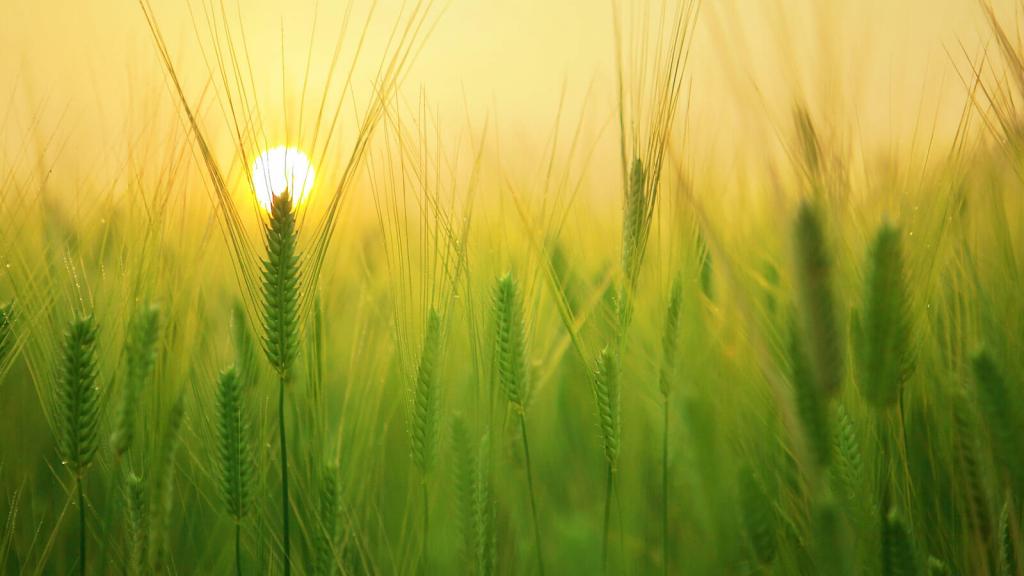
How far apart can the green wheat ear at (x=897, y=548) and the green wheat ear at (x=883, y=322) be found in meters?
0.12

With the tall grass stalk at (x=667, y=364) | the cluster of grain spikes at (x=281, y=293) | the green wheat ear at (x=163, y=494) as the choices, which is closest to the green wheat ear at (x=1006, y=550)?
the tall grass stalk at (x=667, y=364)

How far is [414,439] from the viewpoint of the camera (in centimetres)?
95

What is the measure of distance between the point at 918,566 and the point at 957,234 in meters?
0.50

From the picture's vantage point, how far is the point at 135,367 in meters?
0.88

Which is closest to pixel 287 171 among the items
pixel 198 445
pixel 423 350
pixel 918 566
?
pixel 423 350

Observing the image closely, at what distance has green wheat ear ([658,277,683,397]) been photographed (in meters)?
0.98

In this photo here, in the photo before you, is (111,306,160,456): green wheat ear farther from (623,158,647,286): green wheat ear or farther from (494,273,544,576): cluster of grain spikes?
(623,158,647,286): green wheat ear

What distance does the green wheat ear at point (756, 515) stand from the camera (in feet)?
2.84

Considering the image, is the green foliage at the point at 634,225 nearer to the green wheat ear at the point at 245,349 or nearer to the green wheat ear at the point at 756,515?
the green wheat ear at the point at 756,515

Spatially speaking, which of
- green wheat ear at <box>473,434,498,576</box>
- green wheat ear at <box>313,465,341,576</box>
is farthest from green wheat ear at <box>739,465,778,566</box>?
green wheat ear at <box>313,465,341,576</box>

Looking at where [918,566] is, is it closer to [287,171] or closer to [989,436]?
[989,436]

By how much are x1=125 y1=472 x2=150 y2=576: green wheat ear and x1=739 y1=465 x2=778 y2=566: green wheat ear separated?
0.69 meters

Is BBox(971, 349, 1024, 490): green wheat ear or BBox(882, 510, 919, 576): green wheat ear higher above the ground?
BBox(971, 349, 1024, 490): green wheat ear

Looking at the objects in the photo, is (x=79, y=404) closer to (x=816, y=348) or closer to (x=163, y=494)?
(x=163, y=494)
